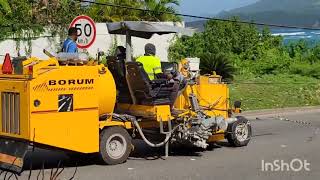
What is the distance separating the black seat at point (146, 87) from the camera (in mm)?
10523

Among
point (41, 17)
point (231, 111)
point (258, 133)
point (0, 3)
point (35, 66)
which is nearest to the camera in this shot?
point (35, 66)

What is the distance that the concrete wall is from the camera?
22859 mm

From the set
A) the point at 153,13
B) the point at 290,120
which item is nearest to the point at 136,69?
the point at 290,120

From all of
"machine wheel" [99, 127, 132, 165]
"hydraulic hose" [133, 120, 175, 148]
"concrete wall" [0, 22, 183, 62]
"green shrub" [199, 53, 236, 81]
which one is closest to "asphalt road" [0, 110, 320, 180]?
"machine wheel" [99, 127, 132, 165]

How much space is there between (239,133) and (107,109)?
3068 millimetres

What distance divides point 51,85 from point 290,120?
31.5 feet

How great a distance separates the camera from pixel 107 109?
10125mm

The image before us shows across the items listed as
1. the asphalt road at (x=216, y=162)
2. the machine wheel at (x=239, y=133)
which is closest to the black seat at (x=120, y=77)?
the asphalt road at (x=216, y=162)

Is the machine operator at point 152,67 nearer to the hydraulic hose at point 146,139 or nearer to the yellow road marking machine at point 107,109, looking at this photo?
the yellow road marking machine at point 107,109

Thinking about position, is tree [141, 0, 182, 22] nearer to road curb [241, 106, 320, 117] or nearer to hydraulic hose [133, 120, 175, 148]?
road curb [241, 106, 320, 117]

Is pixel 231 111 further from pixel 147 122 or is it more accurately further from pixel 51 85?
pixel 51 85

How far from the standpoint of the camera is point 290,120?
17.1 meters

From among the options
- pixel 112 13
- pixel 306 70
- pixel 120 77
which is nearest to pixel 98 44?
pixel 112 13

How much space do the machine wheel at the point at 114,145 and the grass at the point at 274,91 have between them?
9.14 meters
